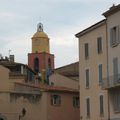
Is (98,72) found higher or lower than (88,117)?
higher

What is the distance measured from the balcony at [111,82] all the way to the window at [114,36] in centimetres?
355

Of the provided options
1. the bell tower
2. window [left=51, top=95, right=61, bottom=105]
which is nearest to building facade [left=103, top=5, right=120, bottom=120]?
window [left=51, top=95, right=61, bottom=105]

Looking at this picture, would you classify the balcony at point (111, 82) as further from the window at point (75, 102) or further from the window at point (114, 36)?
the window at point (75, 102)

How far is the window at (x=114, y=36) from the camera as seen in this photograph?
60.8 metres

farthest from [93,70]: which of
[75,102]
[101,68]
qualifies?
[75,102]

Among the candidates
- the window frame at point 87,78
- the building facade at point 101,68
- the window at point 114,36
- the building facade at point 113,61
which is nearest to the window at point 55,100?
the building facade at point 101,68

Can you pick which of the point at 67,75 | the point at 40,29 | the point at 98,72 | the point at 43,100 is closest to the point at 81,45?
the point at 98,72

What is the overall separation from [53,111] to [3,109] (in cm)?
677

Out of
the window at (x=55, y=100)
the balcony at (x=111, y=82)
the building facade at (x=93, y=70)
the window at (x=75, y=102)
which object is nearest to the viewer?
the balcony at (x=111, y=82)

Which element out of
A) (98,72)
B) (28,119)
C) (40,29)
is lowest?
(28,119)

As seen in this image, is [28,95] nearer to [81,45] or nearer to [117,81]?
[81,45]

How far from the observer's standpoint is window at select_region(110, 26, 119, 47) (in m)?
60.8

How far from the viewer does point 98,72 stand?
213 ft

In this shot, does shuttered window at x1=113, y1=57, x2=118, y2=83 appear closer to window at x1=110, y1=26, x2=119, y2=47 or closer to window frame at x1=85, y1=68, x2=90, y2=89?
window at x1=110, y1=26, x2=119, y2=47
